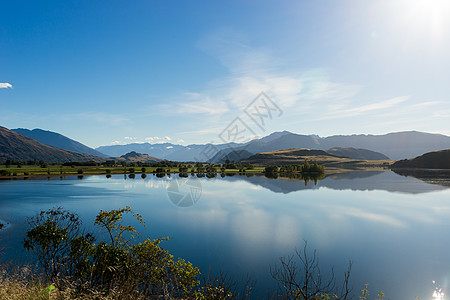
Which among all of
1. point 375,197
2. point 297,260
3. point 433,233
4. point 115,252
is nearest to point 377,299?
point 297,260

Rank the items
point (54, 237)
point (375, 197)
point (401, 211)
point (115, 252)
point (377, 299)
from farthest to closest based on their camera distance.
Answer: point (375, 197) → point (401, 211) → point (377, 299) → point (54, 237) → point (115, 252)

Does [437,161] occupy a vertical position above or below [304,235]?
above

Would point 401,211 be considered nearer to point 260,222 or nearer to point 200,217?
point 260,222

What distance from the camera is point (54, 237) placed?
13.7 meters

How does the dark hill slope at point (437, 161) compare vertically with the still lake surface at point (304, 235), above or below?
above

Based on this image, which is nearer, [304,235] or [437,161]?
[304,235]

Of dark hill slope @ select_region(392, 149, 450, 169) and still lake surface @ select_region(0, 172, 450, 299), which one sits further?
dark hill slope @ select_region(392, 149, 450, 169)

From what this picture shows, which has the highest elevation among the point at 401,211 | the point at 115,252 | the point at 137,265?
the point at 115,252

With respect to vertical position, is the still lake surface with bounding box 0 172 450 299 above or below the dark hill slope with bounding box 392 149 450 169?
below

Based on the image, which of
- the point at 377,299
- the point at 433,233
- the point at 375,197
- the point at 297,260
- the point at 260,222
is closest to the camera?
the point at 377,299

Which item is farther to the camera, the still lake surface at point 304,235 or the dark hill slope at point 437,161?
the dark hill slope at point 437,161

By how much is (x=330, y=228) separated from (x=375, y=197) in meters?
36.8

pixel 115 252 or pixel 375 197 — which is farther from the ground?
pixel 115 252

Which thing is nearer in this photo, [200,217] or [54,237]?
[54,237]
